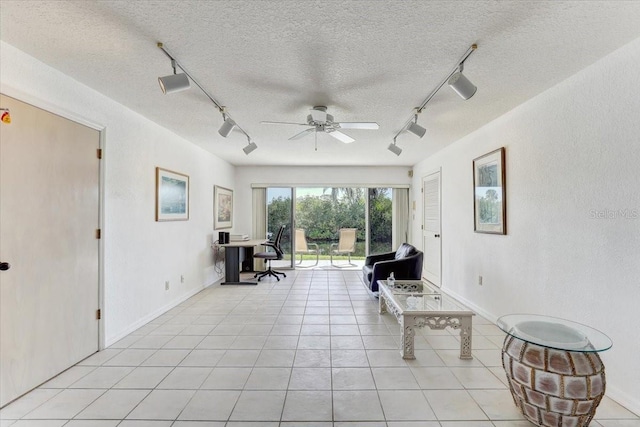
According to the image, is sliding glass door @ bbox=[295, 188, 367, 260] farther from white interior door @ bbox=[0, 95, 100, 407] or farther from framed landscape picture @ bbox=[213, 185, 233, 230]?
white interior door @ bbox=[0, 95, 100, 407]

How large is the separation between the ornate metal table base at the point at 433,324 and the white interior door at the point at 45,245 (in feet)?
8.81

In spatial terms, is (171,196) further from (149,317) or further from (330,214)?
(330,214)

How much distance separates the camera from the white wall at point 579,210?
195 centimetres

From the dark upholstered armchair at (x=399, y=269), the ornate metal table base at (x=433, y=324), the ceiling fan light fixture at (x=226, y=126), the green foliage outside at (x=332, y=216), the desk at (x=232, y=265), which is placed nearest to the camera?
the ornate metal table base at (x=433, y=324)

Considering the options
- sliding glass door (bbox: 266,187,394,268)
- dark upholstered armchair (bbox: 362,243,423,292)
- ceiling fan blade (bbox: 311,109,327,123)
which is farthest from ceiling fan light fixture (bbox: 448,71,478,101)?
sliding glass door (bbox: 266,187,394,268)

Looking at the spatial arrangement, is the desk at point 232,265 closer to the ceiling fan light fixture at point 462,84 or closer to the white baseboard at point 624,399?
the ceiling fan light fixture at point 462,84

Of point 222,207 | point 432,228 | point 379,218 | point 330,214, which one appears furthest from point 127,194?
point 330,214

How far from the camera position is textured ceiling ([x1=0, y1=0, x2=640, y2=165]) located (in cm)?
163

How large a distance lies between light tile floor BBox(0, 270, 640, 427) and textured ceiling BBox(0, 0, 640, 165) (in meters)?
2.27

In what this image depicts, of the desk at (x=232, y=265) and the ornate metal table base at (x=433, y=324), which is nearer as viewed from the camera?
the ornate metal table base at (x=433, y=324)

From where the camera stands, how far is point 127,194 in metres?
3.13

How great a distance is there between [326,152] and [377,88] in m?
2.56

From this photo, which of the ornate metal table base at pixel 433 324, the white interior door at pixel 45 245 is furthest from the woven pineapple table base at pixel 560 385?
the white interior door at pixel 45 245

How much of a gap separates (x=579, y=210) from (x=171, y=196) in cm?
422
